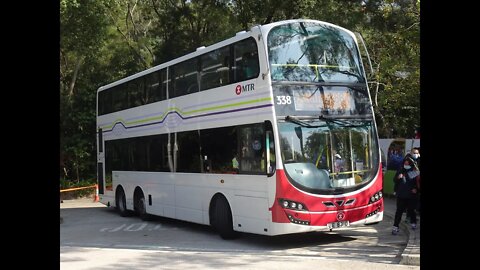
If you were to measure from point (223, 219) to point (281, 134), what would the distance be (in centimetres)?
270

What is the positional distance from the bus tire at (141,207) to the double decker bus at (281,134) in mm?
3113

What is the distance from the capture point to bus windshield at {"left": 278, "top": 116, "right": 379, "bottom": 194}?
9539 millimetres

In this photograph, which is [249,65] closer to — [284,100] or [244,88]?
[244,88]

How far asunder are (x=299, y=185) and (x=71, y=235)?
695cm

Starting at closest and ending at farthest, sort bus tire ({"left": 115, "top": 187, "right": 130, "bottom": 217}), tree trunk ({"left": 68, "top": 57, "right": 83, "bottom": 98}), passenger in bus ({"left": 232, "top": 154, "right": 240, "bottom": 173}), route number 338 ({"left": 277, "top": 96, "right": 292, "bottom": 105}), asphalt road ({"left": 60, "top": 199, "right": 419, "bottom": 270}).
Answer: asphalt road ({"left": 60, "top": 199, "right": 419, "bottom": 270}), route number 338 ({"left": 277, "top": 96, "right": 292, "bottom": 105}), passenger in bus ({"left": 232, "top": 154, "right": 240, "bottom": 173}), bus tire ({"left": 115, "top": 187, "right": 130, "bottom": 217}), tree trunk ({"left": 68, "top": 57, "right": 83, "bottom": 98})

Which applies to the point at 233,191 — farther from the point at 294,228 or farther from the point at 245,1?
the point at 245,1

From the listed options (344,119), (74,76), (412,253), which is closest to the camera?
(412,253)

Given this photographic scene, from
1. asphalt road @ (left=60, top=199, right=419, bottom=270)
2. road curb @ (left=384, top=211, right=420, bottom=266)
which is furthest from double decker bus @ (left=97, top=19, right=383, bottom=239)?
road curb @ (left=384, top=211, right=420, bottom=266)

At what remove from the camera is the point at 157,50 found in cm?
2575

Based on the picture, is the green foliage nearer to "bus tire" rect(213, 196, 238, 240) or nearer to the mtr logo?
the mtr logo

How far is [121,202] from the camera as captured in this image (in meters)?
17.2

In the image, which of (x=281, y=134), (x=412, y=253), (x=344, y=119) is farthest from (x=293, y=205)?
(x=412, y=253)

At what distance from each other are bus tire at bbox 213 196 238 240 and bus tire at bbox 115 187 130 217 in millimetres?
6144
